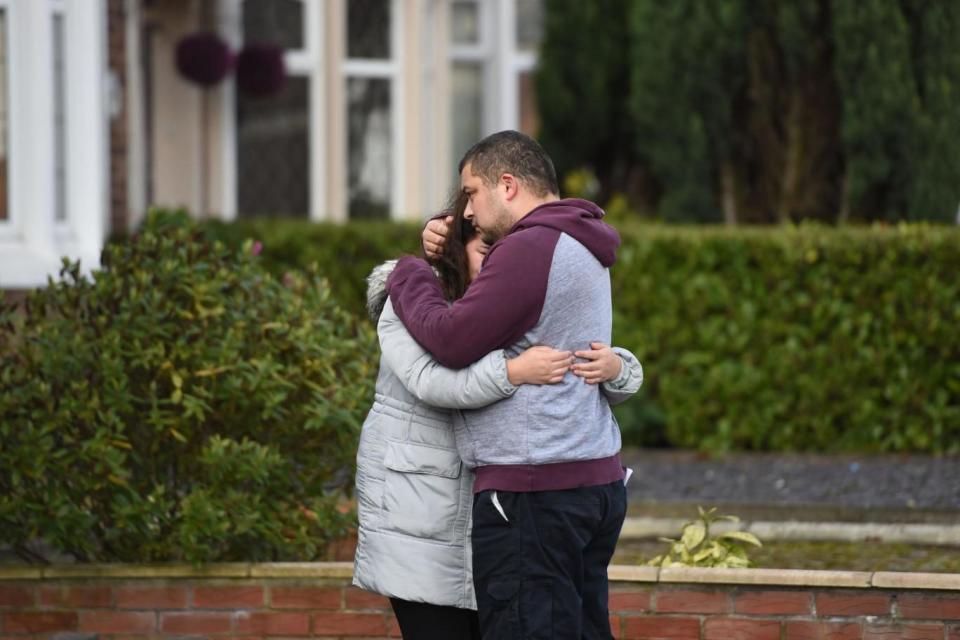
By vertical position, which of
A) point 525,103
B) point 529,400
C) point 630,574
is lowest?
point 630,574

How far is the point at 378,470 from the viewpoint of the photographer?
12.6ft

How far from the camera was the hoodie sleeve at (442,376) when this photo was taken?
12.0ft

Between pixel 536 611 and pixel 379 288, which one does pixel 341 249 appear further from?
pixel 536 611

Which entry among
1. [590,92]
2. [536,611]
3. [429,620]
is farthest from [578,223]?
[590,92]

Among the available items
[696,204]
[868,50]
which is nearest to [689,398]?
[696,204]

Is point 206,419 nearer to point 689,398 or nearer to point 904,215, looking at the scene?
point 689,398

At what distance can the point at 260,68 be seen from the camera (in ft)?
38.5

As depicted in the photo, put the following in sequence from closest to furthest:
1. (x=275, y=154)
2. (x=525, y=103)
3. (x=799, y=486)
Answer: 1. (x=799, y=486)
2. (x=275, y=154)
3. (x=525, y=103)

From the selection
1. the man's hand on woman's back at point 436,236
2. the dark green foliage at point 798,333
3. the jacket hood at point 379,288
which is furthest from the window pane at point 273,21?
the man's hand on woman's back at point 436,236

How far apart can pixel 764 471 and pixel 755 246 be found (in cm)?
134

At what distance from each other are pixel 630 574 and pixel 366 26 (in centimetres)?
821

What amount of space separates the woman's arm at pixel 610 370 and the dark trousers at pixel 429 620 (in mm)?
671

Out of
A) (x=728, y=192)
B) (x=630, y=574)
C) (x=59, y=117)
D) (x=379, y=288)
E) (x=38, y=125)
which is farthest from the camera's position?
(x=728, y=192)

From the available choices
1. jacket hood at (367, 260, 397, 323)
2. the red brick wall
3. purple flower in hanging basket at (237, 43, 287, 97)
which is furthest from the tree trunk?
jacket hood at (367, 260, 397, 323)
